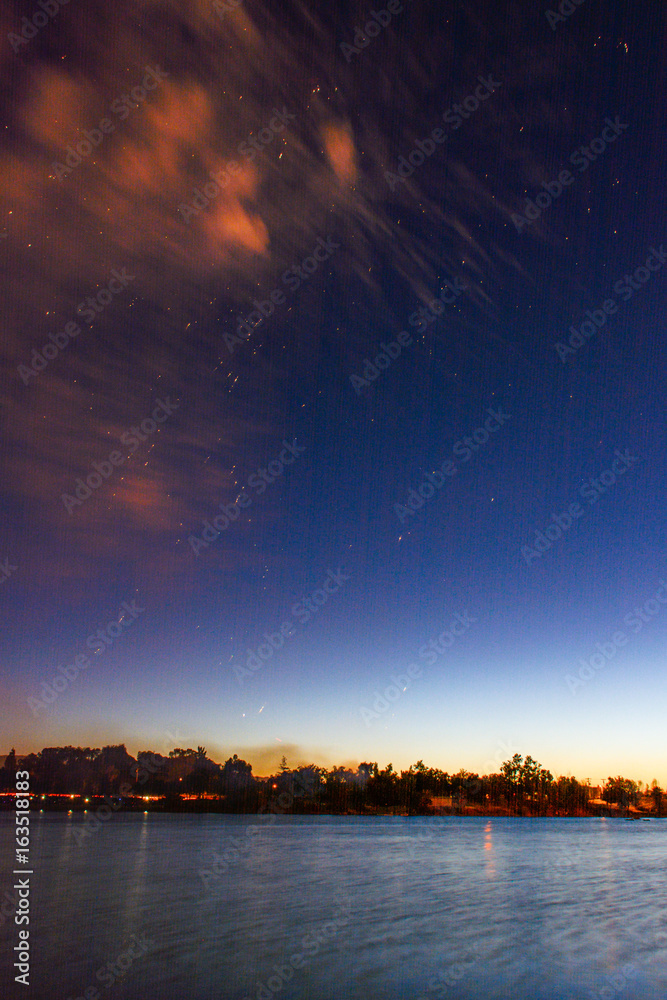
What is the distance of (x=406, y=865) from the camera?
5294cm

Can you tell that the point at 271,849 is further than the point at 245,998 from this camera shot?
Yes

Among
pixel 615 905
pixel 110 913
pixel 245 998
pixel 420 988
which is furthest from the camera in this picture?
pixel 615 905

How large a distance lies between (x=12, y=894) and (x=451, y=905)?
2146cm

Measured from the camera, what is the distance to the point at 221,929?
23.7 meters

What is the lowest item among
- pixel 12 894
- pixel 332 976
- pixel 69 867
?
pixel 69 867

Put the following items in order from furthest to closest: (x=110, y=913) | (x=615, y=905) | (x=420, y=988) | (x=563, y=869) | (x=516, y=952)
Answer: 1. (x=563, y=869)
2. (x=615, y=905)
3. (x=110, y=913)
4. (x=516, y=952)
5. (x=420, y=988)

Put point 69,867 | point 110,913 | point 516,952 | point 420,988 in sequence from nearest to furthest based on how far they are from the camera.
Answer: point 420,988 → point 516,952 → point 110,913 → point 69,867

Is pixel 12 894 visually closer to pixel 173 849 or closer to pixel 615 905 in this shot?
pixel 615 905

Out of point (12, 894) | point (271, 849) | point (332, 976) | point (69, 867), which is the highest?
point (332, 976)

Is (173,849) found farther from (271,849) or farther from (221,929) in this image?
(221,929)

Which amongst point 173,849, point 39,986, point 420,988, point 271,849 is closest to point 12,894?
point 39,986

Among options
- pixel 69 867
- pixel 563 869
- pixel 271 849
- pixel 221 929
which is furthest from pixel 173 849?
pixel 221 929

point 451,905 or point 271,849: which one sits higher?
point 451,905

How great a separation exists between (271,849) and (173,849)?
417 inches
